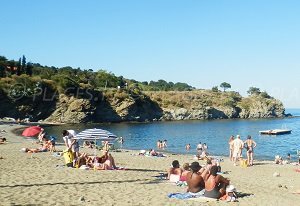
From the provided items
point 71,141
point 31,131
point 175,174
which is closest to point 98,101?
point 31,131

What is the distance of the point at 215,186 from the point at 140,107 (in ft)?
390

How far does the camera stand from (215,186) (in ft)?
38.8

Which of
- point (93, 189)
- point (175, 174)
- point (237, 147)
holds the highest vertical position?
point (237, 147)

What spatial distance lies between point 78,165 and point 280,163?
18.0 meters

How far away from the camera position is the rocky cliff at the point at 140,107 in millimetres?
101169

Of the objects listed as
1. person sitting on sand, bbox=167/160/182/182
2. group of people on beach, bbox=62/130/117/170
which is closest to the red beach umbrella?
group of people on beach, bbox=62/130/117/170

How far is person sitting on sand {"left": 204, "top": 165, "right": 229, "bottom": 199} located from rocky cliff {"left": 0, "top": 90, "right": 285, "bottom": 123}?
87632mm

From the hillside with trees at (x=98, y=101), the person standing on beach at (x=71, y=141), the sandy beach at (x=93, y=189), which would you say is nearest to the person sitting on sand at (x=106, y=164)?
the sandy beach at (x=93, y=189)

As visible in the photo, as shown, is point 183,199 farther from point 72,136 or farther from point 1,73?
point 1,73

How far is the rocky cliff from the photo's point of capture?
3983 inches

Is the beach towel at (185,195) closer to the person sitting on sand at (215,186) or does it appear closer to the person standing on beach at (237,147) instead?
the person sitting on sand at (215,186)

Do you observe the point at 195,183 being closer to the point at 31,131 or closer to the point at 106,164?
the point at 106,164

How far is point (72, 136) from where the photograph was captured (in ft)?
61.2

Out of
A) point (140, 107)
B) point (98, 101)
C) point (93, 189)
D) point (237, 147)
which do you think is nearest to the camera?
point (93, 189)
